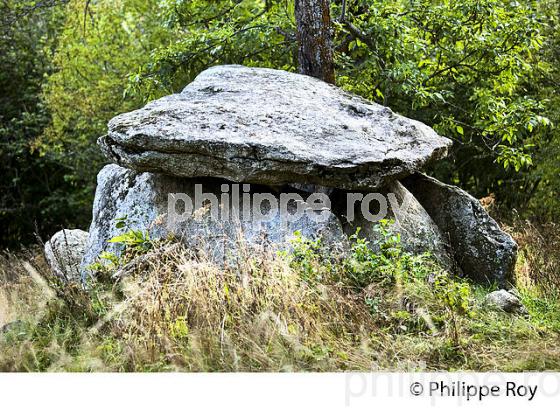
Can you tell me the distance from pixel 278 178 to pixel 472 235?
2282 mm

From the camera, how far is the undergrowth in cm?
551

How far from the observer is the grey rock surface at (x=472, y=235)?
793 cm

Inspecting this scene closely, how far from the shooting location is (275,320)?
18.7 ft

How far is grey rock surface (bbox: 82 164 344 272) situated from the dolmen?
0.01 metres

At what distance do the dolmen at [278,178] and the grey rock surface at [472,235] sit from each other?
12 mm

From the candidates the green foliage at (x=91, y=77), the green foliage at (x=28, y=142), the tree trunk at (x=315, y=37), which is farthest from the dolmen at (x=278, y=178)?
the green foliage at (x=28, y=142)

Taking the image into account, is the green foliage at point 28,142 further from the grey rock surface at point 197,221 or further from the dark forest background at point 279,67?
the grey rock surface at point 197,221

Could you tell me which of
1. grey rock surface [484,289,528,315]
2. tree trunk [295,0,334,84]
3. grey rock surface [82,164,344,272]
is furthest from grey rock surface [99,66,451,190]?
grey rock surface [484,289,528,315]

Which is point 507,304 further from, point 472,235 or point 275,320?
point 275,320

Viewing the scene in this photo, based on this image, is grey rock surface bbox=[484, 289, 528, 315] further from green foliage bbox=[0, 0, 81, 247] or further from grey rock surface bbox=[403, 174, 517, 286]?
green foliage bbox=[0, 0, 81, 247]

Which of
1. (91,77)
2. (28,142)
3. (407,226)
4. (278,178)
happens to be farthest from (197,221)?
(28,142)

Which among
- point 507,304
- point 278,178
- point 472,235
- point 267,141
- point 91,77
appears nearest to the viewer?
point 507,304
